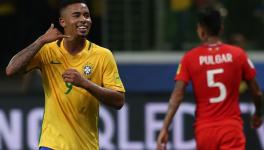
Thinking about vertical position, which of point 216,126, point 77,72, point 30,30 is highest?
point 77,72

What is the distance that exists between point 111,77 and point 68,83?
0.33 m

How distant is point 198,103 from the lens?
313 inches

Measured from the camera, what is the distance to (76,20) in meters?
6.34

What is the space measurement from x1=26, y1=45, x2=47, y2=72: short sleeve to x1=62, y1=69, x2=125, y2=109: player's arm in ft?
1.68

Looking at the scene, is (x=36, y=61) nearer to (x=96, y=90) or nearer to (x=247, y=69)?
(x=96, y=90)

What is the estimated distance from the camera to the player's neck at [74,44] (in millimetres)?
6496

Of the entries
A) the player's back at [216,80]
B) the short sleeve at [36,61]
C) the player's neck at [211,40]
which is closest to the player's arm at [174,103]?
the player's back at [216,80]

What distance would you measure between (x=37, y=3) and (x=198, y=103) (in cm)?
1200

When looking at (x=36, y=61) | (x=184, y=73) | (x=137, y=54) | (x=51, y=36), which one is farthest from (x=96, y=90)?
(x=137, y=54)

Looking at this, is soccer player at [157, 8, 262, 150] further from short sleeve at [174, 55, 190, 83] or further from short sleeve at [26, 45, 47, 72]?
short sleeve at [26, 45, 47, 72]

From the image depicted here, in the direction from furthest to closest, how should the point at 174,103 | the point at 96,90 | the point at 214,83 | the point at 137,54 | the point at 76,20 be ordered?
the point at 137,54 → the point at 174,103 → the point at 214,83 → the point at 76,20 → the point at 96,90

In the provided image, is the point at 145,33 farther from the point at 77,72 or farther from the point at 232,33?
the point at 77,72

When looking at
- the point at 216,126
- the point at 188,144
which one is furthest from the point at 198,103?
the point at 188,144

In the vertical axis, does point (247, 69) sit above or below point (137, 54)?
above
